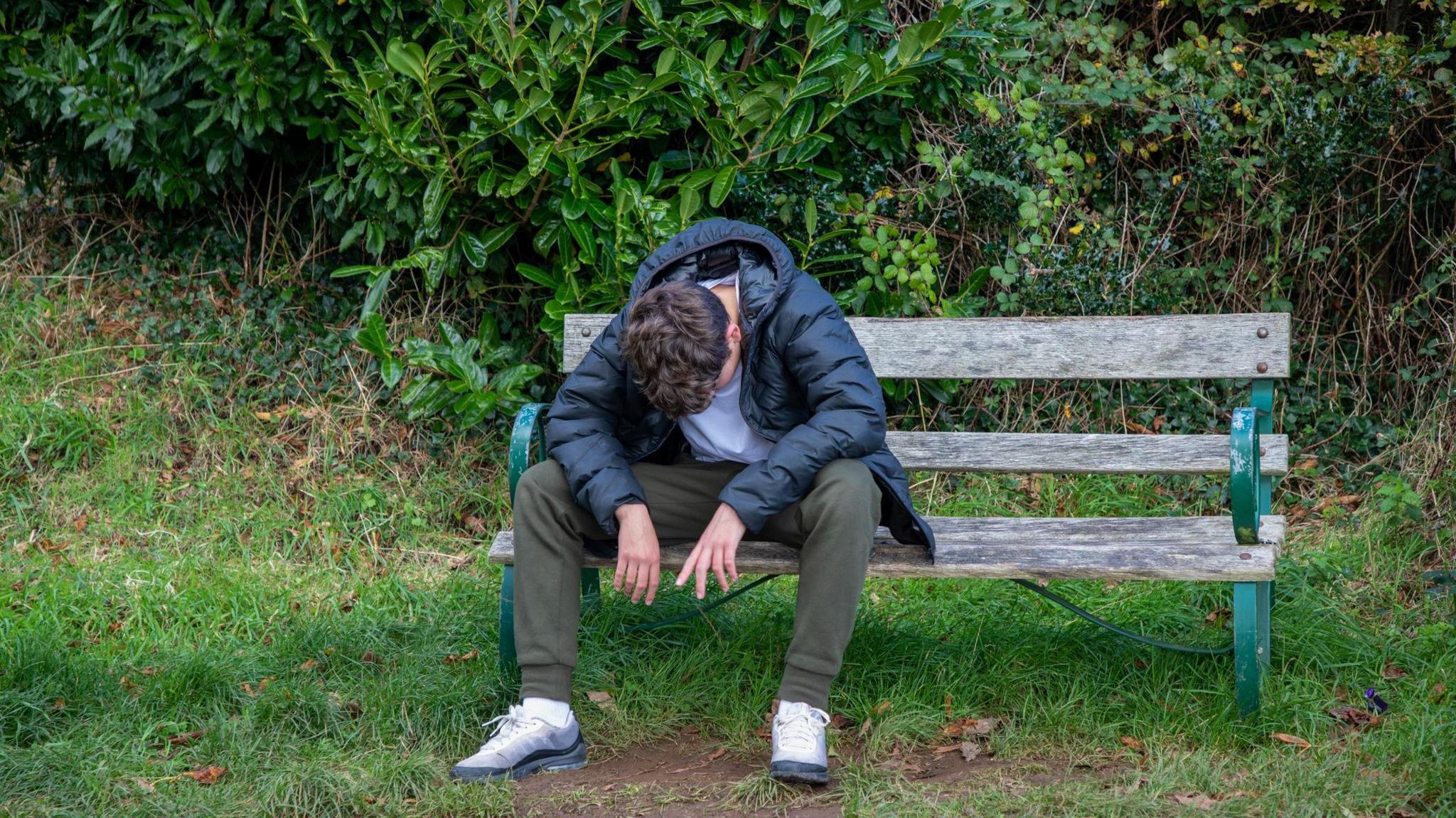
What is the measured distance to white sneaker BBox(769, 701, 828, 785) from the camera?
10.2 ft

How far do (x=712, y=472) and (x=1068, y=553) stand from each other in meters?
0.95

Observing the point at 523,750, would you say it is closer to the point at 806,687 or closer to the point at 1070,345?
the point at 806,687

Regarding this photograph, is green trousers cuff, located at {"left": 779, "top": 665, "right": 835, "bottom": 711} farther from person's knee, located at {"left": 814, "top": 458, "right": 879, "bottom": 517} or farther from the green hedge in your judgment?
the green hedge

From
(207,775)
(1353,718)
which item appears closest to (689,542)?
(207,775)

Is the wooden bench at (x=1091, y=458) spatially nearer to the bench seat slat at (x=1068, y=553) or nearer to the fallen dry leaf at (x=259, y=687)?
the bench seat slat at (x=1068, y=553)

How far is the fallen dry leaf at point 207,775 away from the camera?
3.30 metres

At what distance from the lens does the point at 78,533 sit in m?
4.87

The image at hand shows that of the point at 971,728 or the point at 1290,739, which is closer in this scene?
the point at 1290,739

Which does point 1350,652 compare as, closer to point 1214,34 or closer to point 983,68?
point 983,68

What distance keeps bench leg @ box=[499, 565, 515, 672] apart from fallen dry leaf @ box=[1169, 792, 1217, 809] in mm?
1716

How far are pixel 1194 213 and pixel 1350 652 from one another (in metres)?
2.26

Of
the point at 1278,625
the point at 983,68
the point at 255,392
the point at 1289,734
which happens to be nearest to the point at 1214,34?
the point at 983,68

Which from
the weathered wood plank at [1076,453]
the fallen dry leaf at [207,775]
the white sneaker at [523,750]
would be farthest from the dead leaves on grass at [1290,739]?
the fallen dry leaf at [207,775]

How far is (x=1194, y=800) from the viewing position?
303 cm
